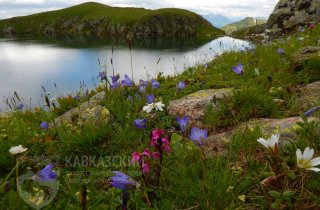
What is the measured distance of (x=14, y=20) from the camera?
176 metres

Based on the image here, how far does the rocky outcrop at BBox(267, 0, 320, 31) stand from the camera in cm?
1867

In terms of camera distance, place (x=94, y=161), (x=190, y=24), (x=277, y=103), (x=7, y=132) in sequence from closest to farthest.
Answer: (x=94, y=161) < (x=7, y=132) < (x=277, y=103) < (x=190, y=24)

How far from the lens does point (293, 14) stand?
19.6 m

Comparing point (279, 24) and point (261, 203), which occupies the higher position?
point (279, 24)

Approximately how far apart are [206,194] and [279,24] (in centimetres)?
1966

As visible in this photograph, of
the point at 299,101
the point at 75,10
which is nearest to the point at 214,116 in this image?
the point at 299,101

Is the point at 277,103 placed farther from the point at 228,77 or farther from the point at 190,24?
the point at 190,24

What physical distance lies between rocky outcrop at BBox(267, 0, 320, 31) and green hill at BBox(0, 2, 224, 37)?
76.6m

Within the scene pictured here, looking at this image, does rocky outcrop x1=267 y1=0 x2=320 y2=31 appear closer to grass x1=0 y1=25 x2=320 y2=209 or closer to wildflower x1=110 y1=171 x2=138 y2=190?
grass x1=0 y1=25 x2=320 y2=209

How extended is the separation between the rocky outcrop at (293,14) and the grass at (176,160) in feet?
45.4

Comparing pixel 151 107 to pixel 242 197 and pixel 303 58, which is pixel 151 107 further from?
pixel 303 58

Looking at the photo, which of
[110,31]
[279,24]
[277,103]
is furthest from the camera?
[110,31]

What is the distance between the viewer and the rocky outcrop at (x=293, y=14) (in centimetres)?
1867

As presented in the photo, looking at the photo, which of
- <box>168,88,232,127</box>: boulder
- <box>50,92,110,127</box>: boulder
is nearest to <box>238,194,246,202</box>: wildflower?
<box>168,88,232,127</box>: boulder
